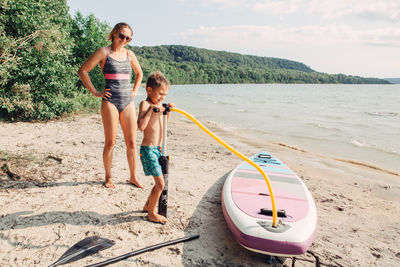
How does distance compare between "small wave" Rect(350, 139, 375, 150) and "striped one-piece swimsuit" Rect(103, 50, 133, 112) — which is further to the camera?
"small wave" Rect(350, 139, 375, 150)

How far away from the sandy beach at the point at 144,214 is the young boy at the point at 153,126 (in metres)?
0.71

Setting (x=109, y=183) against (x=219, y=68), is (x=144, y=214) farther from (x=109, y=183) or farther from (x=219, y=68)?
(x=219, y=68)

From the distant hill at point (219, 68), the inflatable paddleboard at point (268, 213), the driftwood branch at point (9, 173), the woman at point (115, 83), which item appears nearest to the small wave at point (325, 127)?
the inflatable paddleboard at point (268, 213)

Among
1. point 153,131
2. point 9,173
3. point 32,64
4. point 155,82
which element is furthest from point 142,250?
Answer: point 32,64

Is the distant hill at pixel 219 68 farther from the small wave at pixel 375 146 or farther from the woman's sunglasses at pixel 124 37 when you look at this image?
the woman's sunglasses at pixel 124 37

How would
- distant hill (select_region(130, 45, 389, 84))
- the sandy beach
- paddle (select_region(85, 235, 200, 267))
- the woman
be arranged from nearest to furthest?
1. paddle (select_region(85, 235, 200, 267))
2. the sandy beach
3. the woman
4. distant hill (select_region(130, 45, 389, 84))

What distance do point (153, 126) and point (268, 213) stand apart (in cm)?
179

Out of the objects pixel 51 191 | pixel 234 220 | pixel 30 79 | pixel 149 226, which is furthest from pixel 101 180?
pixel 30 79

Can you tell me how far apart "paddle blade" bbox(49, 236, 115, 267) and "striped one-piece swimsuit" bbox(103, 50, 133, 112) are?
1901 mm

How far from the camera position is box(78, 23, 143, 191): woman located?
12.6 feet

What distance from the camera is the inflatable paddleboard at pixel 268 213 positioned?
2.80 metres

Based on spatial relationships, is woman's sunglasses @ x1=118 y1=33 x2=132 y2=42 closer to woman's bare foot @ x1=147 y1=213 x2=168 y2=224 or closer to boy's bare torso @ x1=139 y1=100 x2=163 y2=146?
boy's bare torso @ x1=139 y1=100 x2=163 y2=146

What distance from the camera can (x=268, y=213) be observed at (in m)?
3.24

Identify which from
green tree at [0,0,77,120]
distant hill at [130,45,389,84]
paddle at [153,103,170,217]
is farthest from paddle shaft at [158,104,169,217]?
distant hill at [130,45,389,84]
